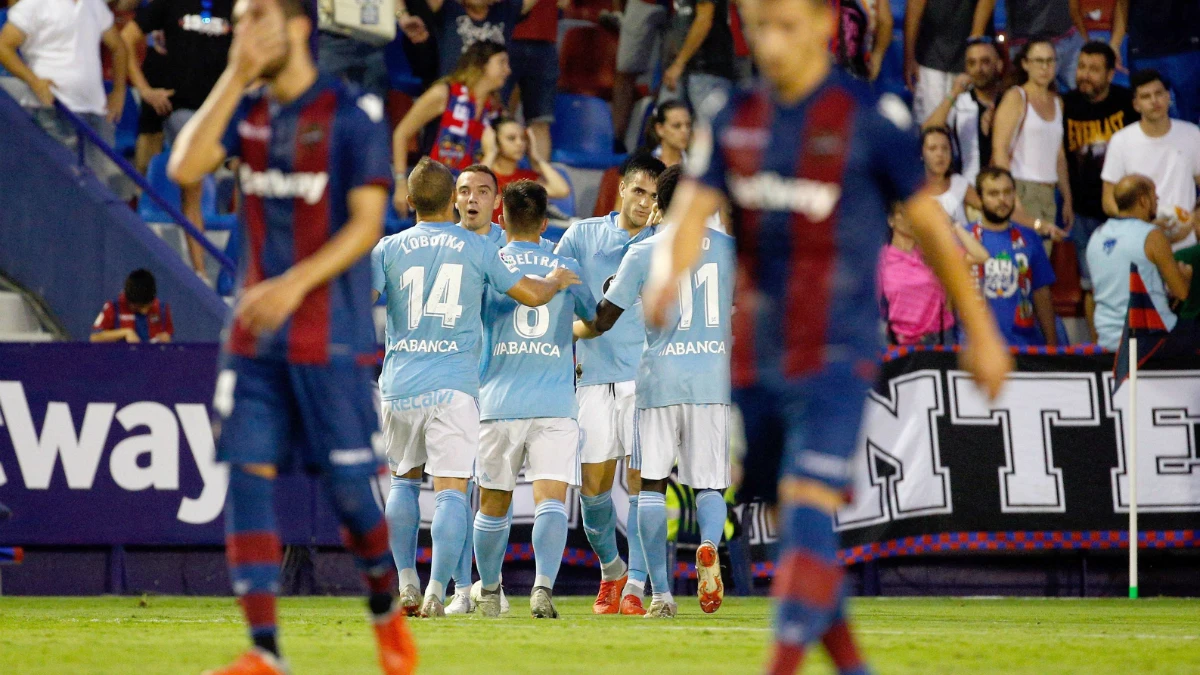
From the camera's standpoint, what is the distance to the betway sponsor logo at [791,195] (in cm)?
498

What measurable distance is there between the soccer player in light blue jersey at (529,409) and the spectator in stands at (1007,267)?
498 cm

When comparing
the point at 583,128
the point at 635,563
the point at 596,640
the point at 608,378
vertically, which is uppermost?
the point at 583,128

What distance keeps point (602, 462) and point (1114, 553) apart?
4.45 meters

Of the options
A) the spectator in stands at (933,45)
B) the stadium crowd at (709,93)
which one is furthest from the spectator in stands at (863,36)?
the spectator in stands at (933,45)

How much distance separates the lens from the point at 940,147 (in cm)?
1407

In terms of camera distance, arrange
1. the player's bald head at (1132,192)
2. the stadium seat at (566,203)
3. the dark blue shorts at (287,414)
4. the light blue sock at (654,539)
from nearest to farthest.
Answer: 1. the dark blue shorts at (287,414)
2. the light blue sock at (654,539)
3. the player's bald head at (1132,192)
4. the stadium seat at (566,203)

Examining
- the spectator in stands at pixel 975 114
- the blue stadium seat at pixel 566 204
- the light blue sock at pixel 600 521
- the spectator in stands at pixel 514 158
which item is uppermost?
the spectator in stands at pixel 975 114

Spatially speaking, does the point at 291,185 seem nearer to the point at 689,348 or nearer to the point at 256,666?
the point at 256,666

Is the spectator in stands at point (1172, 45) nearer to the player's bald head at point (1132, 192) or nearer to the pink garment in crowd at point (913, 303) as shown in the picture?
the player's bald head at point (1132, 192)

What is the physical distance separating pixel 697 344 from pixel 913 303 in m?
4.03

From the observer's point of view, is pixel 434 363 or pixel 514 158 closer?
pixel 434 363

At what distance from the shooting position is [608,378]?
1034cm

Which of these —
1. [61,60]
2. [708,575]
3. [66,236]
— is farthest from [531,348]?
[61,60]

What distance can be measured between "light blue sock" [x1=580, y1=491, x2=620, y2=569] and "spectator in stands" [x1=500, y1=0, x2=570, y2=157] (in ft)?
18.9
